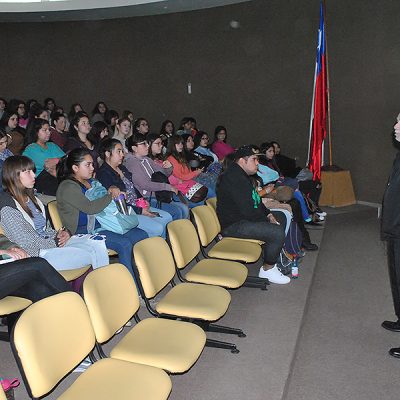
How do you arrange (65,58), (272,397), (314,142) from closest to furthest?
1. (272,397)
2. (314,142)
3. (65,58)

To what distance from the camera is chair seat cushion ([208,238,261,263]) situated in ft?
11.5

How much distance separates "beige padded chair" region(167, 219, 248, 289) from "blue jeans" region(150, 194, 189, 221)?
1.26 meters

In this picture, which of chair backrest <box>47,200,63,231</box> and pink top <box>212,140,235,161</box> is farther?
pink top <box>212,140,235,161</box>

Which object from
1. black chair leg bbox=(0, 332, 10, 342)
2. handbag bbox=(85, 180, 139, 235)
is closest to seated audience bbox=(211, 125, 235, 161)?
handbag bbox=(85, 180, 139, 235)

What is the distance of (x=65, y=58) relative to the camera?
33.3ft

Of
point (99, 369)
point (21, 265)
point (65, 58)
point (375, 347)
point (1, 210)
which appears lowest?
point (375, 347)

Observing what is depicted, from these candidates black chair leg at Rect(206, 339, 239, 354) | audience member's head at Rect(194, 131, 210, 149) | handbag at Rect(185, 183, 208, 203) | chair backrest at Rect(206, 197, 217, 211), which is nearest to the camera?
black chair leg at Rect(206, 339, 239, 354)

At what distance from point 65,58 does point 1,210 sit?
8.20m

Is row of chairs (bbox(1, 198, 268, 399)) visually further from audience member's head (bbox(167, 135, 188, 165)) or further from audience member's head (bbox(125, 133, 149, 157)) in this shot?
audience member's head (bbox(167, 135, 188, 165))

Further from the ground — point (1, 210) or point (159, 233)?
point (1, 210)

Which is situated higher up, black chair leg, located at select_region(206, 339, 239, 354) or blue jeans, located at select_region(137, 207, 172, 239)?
blue jeans, located at select_region(137, 207, 172, 239)

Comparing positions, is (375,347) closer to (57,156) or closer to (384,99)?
(57,156)

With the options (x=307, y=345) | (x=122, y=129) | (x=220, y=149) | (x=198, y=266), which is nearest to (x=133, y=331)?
(x=198, y=266)

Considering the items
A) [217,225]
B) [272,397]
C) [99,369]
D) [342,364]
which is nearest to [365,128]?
[217,225]
